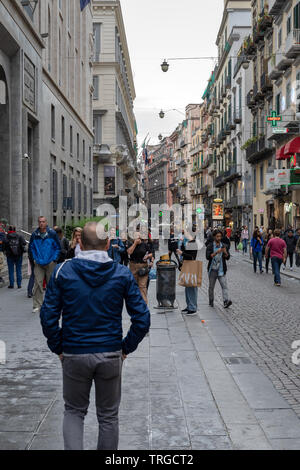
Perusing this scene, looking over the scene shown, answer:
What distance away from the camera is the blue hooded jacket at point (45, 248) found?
35.7ft

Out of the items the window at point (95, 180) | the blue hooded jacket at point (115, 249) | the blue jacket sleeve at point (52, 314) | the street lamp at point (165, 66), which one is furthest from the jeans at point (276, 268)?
the window at point (95, 180)

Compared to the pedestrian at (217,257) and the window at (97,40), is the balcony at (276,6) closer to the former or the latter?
the window at (97,40)

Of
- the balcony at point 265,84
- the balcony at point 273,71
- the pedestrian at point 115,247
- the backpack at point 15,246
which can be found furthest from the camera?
the balcony at point 265,84

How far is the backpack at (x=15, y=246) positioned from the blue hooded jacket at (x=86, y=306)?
1125 cm

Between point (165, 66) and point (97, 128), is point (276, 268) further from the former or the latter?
point (97, 128)

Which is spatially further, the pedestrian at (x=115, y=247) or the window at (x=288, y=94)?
the window at (x=288, y=94)

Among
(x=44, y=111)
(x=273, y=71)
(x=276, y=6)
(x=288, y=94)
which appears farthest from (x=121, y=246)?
(x=276, y=6)

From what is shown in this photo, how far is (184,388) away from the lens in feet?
19.3

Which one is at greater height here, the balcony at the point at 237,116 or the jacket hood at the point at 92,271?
the balcony at the point at 237,116

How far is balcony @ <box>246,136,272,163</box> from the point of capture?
1469 inches

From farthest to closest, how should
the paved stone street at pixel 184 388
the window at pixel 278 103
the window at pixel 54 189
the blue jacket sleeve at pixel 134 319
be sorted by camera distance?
the window at pixel 278 103, the window at pixel 54 189, the paved stone street at pixel 184 388, the blue jacket sleeve at pixel 134 319

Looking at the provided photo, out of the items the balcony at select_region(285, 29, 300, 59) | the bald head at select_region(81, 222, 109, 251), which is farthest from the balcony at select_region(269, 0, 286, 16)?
the bald head at select_region(81, 222, 109, 251)

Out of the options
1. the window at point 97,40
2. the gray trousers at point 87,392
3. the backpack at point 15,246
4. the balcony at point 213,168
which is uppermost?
the window at point 97,40

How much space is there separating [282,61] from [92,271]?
29.7 meters
